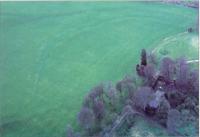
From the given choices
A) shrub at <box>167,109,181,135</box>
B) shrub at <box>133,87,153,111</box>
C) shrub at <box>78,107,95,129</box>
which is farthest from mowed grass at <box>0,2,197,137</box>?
shrub at <box>167,109,181,135</box>

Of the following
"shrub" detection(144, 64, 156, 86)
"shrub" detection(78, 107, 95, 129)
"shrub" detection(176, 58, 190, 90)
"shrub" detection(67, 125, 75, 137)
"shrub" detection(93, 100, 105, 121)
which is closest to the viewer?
"shrub" detection(67, 125, 75, 137)

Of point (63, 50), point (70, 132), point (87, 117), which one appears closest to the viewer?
point (70, 132)

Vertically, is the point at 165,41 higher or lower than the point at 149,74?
higher

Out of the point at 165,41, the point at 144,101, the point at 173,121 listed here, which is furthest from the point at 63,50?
the point at 173,121

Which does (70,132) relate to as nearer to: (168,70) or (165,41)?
(168,70)

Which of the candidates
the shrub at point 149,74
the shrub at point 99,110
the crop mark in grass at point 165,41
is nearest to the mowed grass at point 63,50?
the crop mark in grass at point 165,41

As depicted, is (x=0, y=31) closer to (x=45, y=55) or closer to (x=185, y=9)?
(x=45, y=55)

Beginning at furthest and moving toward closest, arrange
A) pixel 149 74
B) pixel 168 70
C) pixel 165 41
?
pixel 165 41
pixel 149 74
pixel 168 70

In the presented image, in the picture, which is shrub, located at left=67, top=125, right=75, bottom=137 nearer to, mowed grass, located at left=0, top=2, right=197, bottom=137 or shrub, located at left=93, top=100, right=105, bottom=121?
mowed grass, located at left=0, top=2, right=197, bottom=137
